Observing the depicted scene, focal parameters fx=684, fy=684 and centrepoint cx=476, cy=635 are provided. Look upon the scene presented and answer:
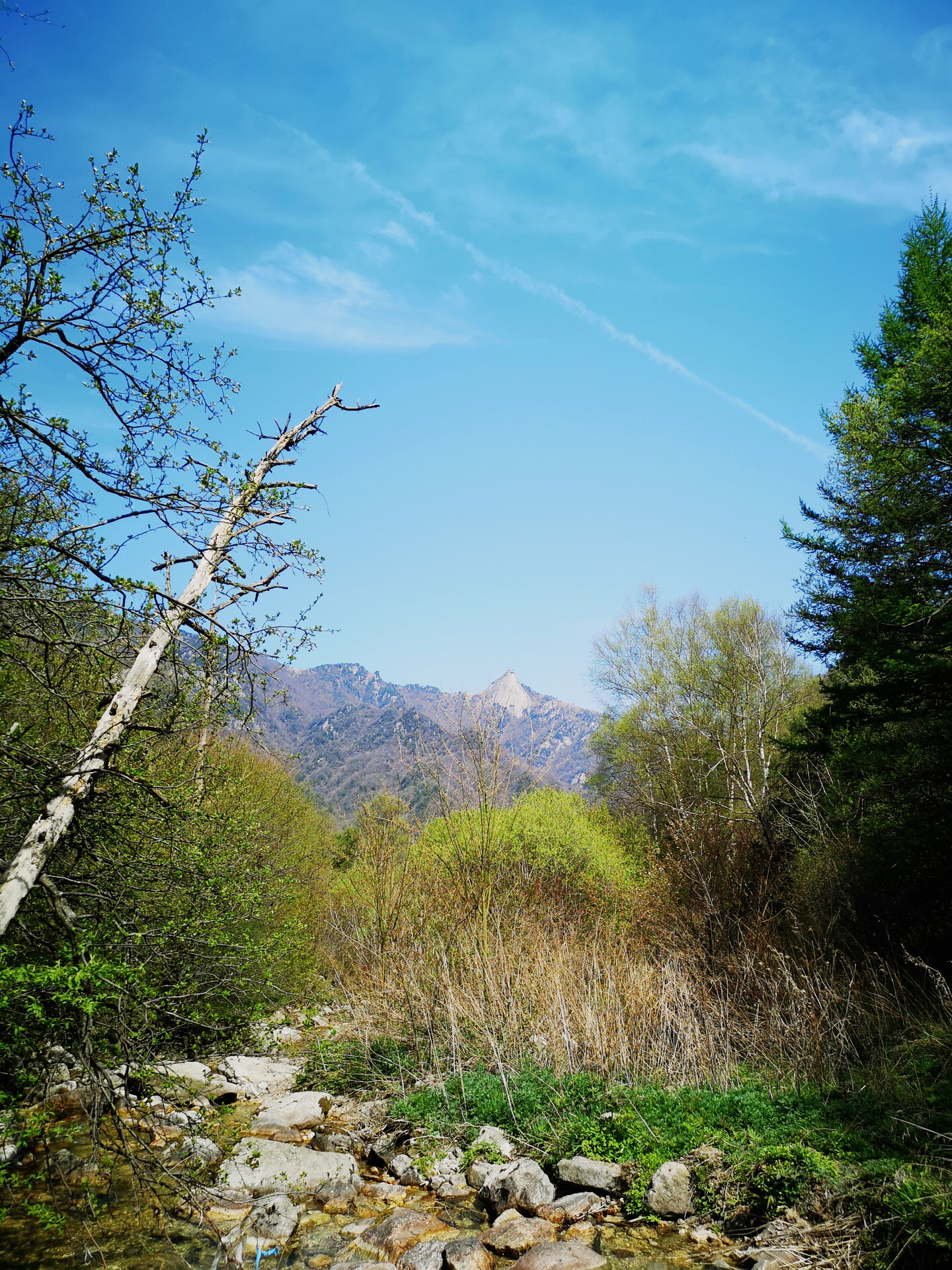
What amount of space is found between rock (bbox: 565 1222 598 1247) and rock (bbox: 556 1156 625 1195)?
1.14 ft

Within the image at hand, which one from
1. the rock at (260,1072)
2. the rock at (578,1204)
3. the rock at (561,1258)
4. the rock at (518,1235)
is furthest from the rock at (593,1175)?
the rock at (260,1072)

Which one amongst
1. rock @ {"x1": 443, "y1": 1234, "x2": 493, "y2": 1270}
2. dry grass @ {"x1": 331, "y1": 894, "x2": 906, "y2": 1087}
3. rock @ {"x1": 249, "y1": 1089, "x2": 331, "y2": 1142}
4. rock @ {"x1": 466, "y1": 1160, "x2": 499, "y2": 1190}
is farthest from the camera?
rock @ {"x1": 249, "y1": 1089, "x2": 331, "y2": 1142}

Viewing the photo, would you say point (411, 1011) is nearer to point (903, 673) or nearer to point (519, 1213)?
point (519, 1213)

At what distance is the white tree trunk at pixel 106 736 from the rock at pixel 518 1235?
168 inches

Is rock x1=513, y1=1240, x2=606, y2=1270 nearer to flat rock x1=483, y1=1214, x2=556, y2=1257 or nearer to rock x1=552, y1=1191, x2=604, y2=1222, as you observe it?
flat rock x1=483, y1=1214, x2=556, y2=1257

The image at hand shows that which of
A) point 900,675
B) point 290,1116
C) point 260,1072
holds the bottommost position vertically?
point 260,1072

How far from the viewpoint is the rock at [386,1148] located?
22.7 ft

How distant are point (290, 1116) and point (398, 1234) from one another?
3.21m

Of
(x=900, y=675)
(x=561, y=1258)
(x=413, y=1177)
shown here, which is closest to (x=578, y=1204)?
(x=561, y=1258)

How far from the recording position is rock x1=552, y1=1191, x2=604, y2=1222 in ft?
18.0

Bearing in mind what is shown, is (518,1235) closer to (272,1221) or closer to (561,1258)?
(561,1258)

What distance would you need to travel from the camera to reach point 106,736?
4758 mm

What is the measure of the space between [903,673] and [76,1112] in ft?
39.0

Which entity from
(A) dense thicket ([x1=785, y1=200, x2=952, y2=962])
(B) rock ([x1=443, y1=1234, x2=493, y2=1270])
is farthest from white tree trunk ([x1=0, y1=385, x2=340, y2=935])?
(A) dense thicket ([x1=785, y1=200, x2=952, y2=962])
